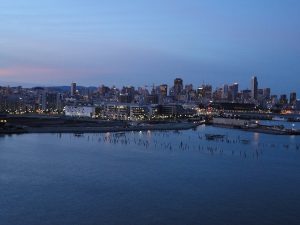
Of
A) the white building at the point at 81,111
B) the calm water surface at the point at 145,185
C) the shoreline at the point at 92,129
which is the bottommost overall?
the calm water surface at the point at 145,185

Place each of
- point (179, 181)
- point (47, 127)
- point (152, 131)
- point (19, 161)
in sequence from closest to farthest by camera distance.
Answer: point (179, 181), point (19, 161), point (47, 127), point (152, 131)

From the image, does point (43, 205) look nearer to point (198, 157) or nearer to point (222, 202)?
point (222, 202)

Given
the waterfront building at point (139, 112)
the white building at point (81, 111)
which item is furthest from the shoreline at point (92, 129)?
the white building at point (81, 111)

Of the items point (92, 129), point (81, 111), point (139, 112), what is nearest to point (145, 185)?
point (92, 129)

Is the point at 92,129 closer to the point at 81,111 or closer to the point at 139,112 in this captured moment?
the point at 139,112

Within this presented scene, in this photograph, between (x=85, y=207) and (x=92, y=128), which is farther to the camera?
(x=92, y=128)

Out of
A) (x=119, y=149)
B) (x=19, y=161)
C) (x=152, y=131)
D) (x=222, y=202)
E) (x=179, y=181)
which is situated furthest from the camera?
(x=152, y=131)

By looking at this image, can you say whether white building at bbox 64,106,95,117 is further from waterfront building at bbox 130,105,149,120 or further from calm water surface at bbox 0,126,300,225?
calm water surface at bbox 0,126,300,225

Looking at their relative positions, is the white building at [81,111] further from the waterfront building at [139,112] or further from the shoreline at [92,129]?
the shoreline at [92,129]

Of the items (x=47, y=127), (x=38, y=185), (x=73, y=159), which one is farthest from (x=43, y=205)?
(x=47, y=127)
